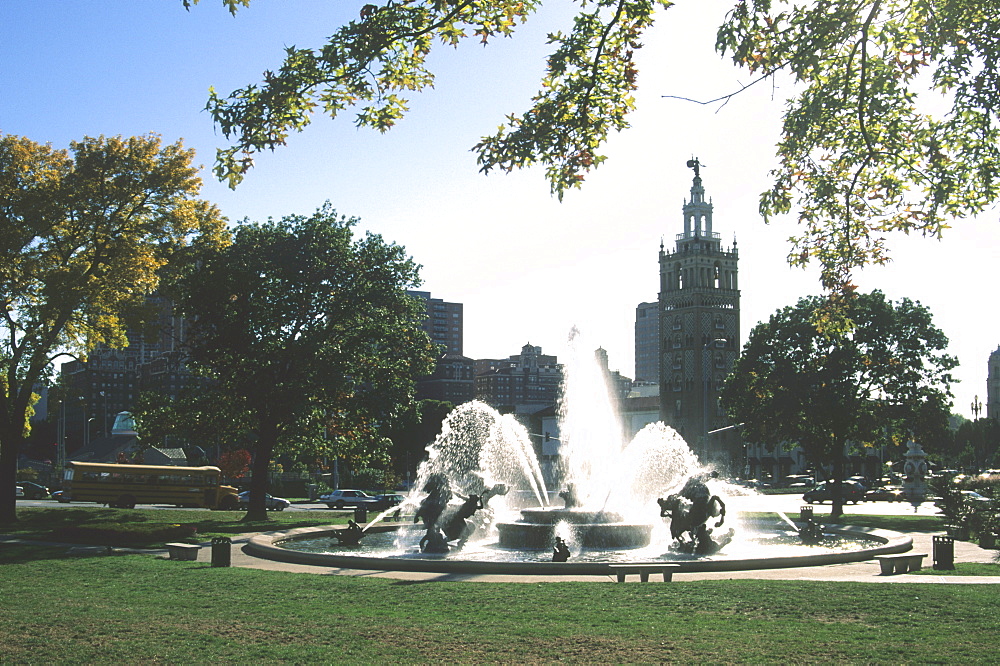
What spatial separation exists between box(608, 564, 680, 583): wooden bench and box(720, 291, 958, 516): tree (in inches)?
1207

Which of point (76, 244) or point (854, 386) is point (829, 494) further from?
point (76, 244)

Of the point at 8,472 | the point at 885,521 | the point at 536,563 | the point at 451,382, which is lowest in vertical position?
the point at 885,521

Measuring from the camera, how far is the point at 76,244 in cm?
3291

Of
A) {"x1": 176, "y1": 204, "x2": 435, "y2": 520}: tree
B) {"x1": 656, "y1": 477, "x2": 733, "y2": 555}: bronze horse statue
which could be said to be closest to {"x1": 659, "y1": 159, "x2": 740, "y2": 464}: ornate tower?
{"x1": 176, "y1": 204, "x2": 435, "y2": 520}: tree

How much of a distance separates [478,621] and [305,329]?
27365 mm

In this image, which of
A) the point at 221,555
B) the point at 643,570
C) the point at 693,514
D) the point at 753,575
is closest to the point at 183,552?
the point at 221,555

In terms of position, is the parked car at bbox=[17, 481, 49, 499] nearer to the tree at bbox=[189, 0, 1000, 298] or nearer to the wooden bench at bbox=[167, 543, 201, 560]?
the wooden bench at bbox=[167, 543, 201, 560]

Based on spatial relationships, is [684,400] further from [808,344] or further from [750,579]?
[750,579]

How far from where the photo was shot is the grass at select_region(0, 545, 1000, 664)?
34.1 ft

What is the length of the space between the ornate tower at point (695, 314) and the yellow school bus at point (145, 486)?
8002 centimetres

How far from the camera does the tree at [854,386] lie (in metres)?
45.4

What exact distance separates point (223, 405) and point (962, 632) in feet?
104

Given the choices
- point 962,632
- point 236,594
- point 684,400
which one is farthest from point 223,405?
point 684,400

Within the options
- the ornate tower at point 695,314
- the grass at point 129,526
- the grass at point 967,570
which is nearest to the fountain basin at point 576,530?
the grass at point 967,570
